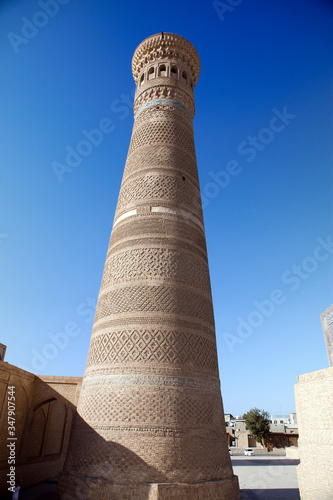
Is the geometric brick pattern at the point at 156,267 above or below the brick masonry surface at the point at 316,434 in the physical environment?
above

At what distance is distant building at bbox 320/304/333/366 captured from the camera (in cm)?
705

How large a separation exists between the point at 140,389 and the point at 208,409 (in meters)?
1.16

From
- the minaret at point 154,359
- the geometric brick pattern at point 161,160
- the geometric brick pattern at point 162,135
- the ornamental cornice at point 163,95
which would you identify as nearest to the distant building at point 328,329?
the minaret at point 154,359

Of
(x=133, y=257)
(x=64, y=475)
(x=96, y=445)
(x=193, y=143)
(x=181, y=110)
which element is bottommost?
(x=64, y=475)

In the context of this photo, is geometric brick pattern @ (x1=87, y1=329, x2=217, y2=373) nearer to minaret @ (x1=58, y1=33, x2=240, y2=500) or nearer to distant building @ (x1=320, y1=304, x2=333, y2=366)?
minaret @ (x1=58, y1=33, x2=240, y2=500)

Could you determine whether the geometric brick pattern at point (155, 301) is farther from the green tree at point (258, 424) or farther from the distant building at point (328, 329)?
the green tree at point (258, 424)

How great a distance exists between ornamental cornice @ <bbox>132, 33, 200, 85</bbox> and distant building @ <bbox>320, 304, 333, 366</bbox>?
698 centimetres

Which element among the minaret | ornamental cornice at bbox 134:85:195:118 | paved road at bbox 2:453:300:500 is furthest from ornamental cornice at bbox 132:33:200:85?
paved road at bbox 2:453:300:500

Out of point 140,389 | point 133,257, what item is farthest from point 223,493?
point 133,257

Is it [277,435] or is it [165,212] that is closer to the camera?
[165,212]

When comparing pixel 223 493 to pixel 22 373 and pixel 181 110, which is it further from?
pixel 181 110

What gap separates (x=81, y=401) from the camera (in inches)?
230

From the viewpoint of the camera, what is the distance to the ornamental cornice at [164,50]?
8.98 m

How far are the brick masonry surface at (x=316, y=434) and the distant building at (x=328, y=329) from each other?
0.51 metres
